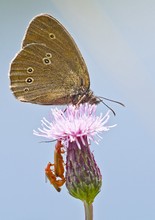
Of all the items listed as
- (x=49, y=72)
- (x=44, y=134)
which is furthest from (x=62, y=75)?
(x=44, y=134)

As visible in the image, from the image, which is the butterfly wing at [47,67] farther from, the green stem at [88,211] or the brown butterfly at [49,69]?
the green stem at [88,211]

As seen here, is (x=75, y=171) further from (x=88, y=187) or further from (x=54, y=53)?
(x=54, y=53)

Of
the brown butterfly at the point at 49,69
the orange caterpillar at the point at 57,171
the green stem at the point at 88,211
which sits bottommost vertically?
the green stem at the point at 88,211

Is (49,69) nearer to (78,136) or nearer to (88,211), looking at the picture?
(78,136)

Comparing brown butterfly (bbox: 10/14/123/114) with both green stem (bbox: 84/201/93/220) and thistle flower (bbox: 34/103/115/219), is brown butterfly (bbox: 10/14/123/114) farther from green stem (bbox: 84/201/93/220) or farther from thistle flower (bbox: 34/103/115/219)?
green stem (bbox: 84/201/93/220)

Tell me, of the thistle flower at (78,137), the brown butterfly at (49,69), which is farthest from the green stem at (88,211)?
the brown butterfly at (49,69)

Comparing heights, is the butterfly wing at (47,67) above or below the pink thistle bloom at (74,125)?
above

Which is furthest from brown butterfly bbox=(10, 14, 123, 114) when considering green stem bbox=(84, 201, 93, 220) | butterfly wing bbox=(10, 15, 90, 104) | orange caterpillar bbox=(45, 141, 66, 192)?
green stem bbox=(84, 201, 93, 220)
